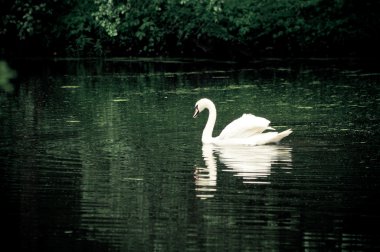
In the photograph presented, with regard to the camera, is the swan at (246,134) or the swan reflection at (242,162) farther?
the swan at (246,134)

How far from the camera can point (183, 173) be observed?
43.2 feet

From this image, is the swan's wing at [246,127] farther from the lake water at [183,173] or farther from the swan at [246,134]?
the lake water at [183,173]

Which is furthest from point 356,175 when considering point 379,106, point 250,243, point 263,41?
point 263,41

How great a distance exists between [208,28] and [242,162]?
82.1 ft

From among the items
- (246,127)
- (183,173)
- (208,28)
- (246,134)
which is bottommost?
(183,173)

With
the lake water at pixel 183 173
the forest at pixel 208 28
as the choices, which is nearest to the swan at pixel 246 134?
the lake water at pixel 183 173

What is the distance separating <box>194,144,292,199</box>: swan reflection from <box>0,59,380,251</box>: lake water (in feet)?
0.07

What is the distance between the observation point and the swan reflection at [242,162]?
12562mm

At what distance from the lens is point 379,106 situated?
67.3 ft

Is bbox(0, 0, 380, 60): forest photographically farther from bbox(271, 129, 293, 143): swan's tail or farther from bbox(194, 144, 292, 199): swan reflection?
bbox(194, 144, 292, 199): swan reflection

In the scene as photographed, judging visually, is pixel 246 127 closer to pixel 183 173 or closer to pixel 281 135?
pixel 281 135

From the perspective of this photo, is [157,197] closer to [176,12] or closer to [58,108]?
[58,108]

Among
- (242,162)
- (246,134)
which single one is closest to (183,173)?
(242,162)

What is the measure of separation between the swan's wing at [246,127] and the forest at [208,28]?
21826 millimetres
